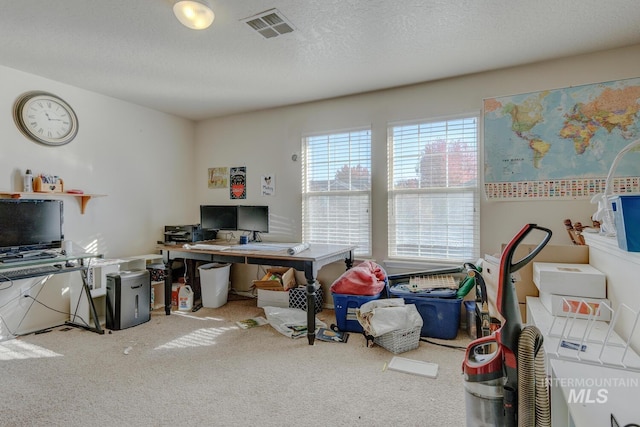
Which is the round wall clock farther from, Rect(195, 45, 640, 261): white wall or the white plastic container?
the white plastic container

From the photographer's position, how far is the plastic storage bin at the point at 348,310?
2.95 metres

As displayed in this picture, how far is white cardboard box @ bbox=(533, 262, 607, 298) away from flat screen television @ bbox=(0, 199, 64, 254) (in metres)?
3.81

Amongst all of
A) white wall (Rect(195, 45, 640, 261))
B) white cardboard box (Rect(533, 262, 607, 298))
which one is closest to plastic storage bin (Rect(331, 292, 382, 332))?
white wall (Rect(195, 45, 640, 261))

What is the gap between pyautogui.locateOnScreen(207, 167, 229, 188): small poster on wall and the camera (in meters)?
4.47

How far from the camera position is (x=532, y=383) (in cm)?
Answer: 100

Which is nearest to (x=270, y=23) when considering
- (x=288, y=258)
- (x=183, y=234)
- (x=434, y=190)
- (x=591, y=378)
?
(x=288, y=258)

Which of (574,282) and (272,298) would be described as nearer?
(574,282)

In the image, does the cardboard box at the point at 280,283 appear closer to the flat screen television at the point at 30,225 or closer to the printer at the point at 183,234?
the printer at the point at 183,234

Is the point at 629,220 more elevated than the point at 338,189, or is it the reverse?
the point at 338,189

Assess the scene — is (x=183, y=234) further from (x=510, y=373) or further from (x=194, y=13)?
(x=510, y=373)

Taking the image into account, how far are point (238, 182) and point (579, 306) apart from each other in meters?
3.77

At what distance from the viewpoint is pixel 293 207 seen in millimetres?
4035

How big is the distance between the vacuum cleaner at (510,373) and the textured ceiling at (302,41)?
1.80 m

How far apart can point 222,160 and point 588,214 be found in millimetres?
4073
